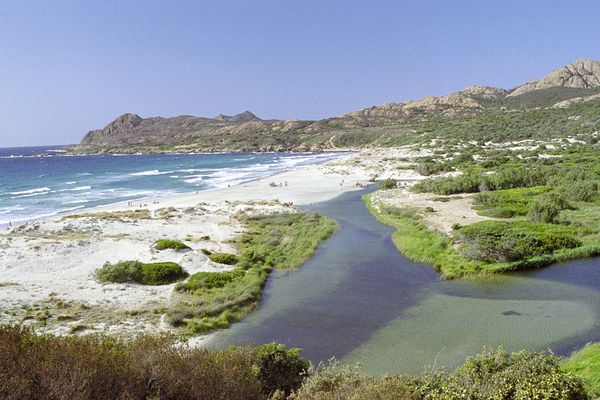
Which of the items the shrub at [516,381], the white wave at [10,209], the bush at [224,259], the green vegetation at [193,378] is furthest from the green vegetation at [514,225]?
the white wave at [10,209]

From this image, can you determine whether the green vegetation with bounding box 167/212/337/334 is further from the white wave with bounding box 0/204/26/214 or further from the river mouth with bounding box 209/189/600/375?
the white wave with bounding box 0/204/26/214

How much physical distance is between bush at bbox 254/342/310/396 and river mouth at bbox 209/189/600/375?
9.20ft

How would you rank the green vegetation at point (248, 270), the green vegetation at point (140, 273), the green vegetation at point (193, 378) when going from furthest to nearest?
the green vegetation at point (140, 273), the green vegetation at point (248, 270), the green vegetation at point (193, 378)

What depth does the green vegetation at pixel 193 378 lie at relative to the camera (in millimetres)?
8344

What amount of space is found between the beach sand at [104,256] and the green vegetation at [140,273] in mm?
630

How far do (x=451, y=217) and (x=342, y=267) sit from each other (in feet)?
43.5

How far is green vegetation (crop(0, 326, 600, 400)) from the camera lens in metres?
8.34

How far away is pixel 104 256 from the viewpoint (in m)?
28.4

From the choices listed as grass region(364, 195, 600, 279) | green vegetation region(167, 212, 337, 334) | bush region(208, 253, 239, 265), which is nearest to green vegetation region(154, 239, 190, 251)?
green vegetation region(167, 212, 337, 334)

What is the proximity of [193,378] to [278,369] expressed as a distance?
395cm

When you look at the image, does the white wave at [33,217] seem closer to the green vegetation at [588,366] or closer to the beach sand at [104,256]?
the beach sand at [104,256]

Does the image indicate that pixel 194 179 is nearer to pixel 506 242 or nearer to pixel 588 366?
pixel 506 242

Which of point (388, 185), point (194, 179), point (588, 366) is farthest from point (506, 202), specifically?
point (194, 179)

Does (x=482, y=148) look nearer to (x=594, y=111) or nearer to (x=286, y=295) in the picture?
(x=594, y=111)
